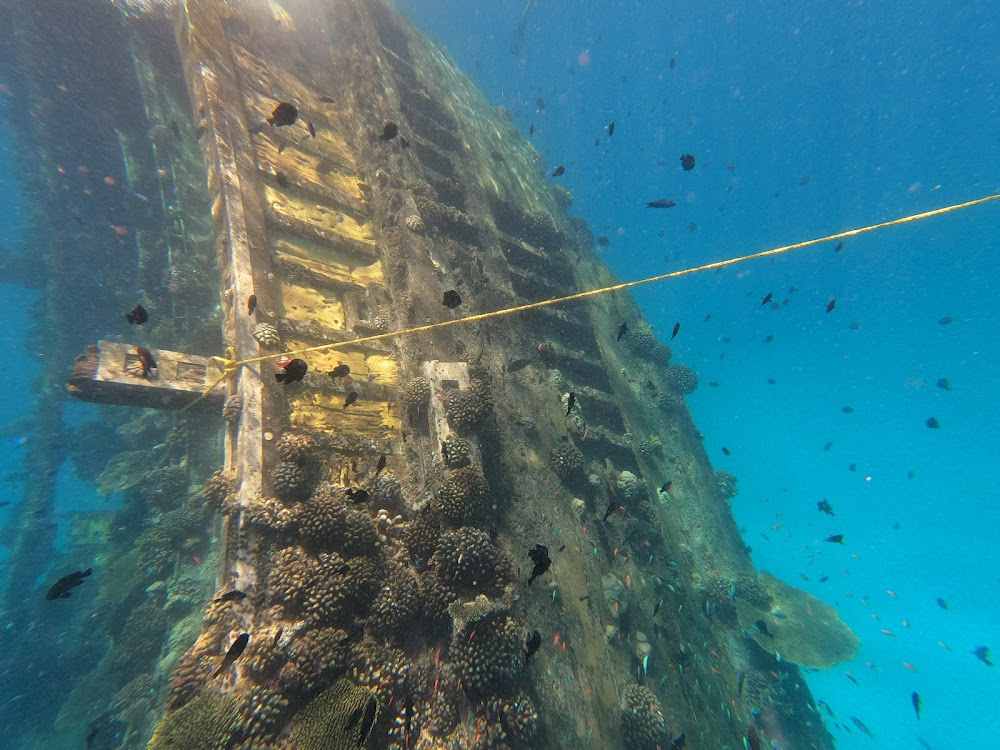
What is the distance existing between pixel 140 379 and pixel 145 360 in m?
0.49

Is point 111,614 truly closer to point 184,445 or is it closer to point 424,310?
point 184,445

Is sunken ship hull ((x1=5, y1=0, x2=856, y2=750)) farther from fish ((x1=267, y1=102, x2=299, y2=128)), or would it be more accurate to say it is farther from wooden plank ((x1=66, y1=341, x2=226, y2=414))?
fish ((x1=267, y1=102, x2=299, y2=128))

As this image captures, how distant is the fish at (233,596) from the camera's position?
500 centimetres

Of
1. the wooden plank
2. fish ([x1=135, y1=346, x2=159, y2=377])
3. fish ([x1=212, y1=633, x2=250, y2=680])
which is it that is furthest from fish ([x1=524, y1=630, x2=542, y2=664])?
fish ([x1=135, y1=346, x2=159, y2=377])

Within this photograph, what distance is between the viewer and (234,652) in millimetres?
4352

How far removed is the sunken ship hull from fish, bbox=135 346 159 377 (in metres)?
0.20

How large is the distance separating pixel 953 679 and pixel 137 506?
82727 millimetres

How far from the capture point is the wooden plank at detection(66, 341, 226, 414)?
6434 mm

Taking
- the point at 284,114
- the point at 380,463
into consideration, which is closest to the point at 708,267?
the point at 380,463

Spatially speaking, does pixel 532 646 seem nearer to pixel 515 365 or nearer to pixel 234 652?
pixel 234 652

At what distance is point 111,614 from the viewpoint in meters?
12.6

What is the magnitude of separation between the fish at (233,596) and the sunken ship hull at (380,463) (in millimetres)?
50

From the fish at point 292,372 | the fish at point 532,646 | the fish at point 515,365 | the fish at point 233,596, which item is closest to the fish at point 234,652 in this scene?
the fish at point 233,596

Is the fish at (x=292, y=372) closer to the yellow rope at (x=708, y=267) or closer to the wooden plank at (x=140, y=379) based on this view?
the yellow rope at (x=708, y=267)
